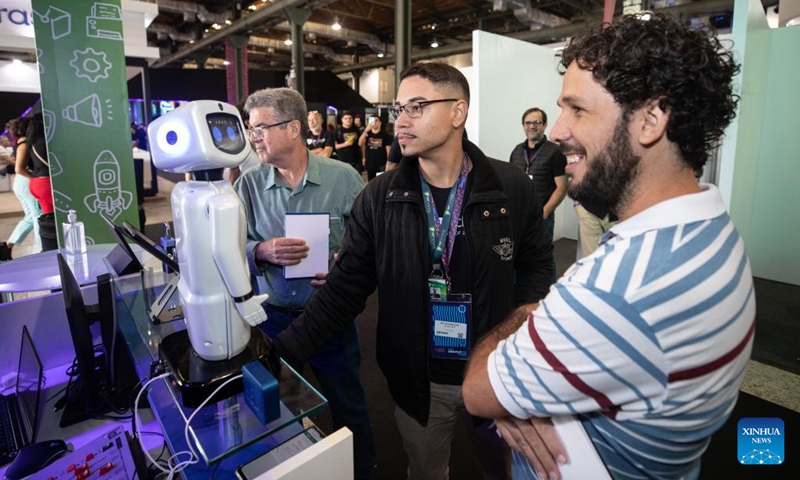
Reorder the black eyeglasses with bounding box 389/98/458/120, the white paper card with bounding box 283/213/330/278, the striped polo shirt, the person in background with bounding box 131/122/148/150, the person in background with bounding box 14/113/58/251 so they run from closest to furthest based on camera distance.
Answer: the striped polo shirt < the black eyeglasses with bounding box 389/98/458/120 < the white paper card with bounding box 283/213/330/278 < the person in background with bounding box 14/113/58/251 < the person in background with bounding box 131/122/148/150

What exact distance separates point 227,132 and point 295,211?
0.90 metres

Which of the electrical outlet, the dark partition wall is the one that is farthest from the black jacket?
the dark partition wall

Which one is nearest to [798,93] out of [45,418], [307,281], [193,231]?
[307,281]

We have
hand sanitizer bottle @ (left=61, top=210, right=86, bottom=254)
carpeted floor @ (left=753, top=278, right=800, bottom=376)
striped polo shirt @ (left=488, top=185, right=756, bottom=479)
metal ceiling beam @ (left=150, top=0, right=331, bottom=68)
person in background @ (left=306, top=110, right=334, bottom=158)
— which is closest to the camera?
striped polo shirt @ (left=488, top=185, right=756, bottom=479)

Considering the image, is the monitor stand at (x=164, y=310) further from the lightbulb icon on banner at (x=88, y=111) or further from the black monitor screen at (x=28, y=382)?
the lightbulb icon on banner at (x=88, y=111)

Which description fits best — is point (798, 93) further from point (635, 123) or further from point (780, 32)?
point (635, 123)

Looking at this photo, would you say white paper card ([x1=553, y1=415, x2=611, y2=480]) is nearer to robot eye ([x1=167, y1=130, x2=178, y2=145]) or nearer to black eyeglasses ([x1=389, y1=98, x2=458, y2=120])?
robot eye ([x1=167, y1=130, x2=178, y2=145])

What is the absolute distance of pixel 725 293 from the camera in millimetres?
581

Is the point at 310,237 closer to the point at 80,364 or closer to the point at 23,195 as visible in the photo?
the point at 80,364

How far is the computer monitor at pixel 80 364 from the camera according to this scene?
103 centimetres

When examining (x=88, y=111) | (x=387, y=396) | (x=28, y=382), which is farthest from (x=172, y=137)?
(x=88, y=111)

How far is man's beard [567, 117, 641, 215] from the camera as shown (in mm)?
Answer: 687

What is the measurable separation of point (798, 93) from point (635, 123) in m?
4.67

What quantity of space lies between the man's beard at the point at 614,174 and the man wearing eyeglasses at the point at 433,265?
556mm
